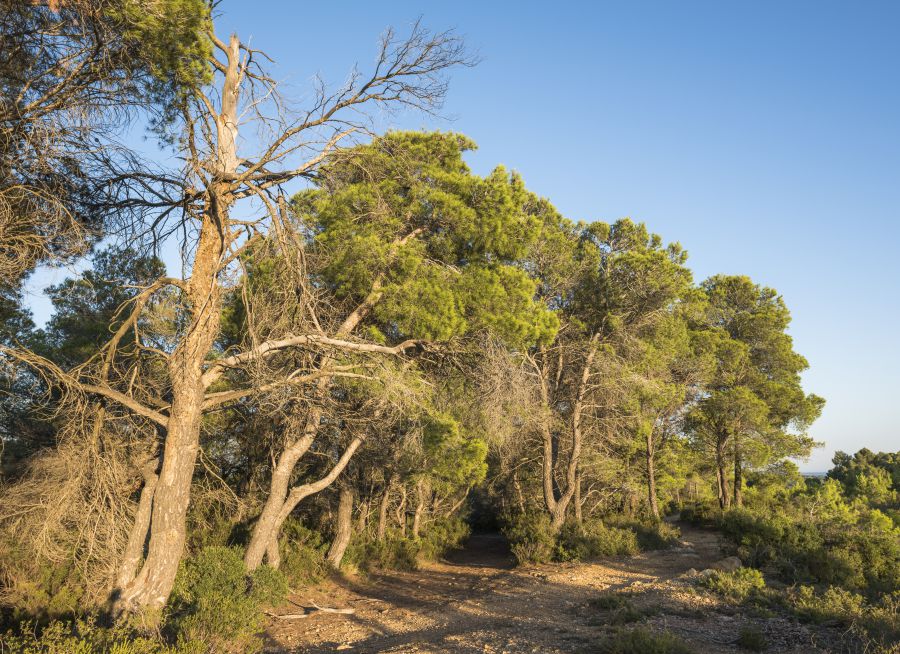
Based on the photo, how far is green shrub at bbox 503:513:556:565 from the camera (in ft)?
53.9

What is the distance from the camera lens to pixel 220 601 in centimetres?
723

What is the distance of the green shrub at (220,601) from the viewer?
6508mm

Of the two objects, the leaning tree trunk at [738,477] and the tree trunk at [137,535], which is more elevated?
the leaning tree trunk at [738,477]

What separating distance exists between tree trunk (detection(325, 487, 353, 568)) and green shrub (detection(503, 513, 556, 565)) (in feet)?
16.8

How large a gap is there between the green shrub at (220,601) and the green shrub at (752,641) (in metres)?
5.73

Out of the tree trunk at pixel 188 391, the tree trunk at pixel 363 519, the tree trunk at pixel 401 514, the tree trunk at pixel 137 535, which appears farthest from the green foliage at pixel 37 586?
the tree trunk at pixel 401 514

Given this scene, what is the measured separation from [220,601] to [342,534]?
25.9 ft

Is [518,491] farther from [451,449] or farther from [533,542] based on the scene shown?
[451,449]

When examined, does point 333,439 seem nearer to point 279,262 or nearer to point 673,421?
point 279,262

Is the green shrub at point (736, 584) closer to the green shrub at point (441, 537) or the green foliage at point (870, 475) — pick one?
the green shrub at point (441, 537)

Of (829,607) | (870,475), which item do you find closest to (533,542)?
(829,607)

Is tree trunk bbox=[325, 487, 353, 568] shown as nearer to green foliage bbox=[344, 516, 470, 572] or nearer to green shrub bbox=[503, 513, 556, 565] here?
green foliage bbox=[344, 516, 470, 572]

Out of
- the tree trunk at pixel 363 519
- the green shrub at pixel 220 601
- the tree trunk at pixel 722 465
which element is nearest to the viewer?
the green shrub at pixel 220 601

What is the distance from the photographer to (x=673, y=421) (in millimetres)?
25500
